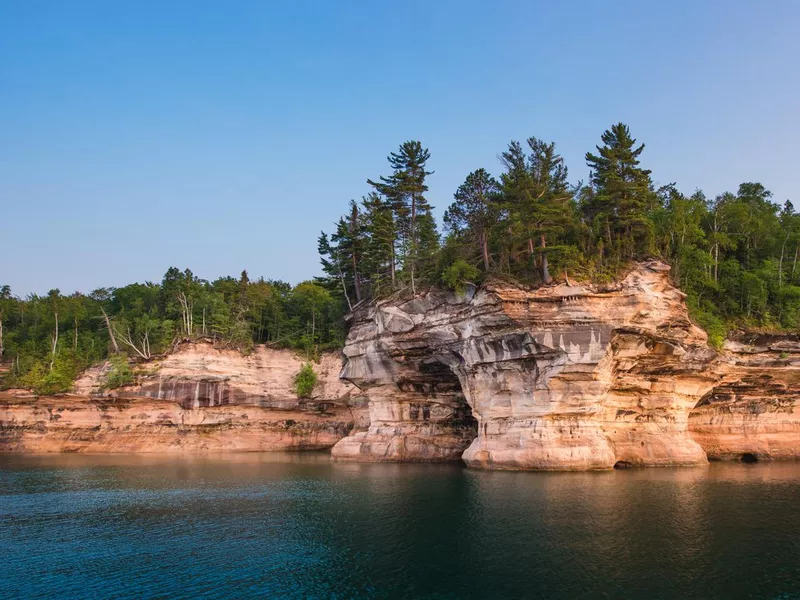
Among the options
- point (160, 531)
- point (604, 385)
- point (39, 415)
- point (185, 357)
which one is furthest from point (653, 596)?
point (39, 415)

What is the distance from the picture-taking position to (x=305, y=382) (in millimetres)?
57125

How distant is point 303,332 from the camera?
6184cm

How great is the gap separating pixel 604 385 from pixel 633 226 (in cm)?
1212

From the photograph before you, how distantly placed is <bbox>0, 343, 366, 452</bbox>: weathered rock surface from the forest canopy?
2.24 meters

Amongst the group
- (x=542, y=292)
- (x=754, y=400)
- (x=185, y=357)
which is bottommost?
(x=754, y=400)

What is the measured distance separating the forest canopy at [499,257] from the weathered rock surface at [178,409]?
224cm

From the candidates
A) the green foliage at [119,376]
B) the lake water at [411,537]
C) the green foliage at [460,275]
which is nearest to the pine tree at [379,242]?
the green foliage at [460,275]

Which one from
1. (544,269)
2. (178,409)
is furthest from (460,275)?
(178,409)

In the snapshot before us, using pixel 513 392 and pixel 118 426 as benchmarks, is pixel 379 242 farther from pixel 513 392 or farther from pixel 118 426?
pixel 118 426

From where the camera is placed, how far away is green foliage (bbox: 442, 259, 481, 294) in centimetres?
3800

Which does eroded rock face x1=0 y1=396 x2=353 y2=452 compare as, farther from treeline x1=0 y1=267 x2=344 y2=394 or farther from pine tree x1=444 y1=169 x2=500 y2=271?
pine tree x1=444 y1=169 x2=500 y2=271

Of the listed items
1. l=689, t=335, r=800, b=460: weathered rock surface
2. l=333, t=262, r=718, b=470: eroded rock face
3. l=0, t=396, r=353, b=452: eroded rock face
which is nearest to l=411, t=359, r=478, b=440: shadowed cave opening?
l=333, t=262, r=718, b=470: eroded rock face

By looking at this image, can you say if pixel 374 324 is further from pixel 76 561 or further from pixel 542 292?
pixel 76 561

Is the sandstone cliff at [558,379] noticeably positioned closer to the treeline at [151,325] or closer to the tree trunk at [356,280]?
the tree trunk at [356,280]
